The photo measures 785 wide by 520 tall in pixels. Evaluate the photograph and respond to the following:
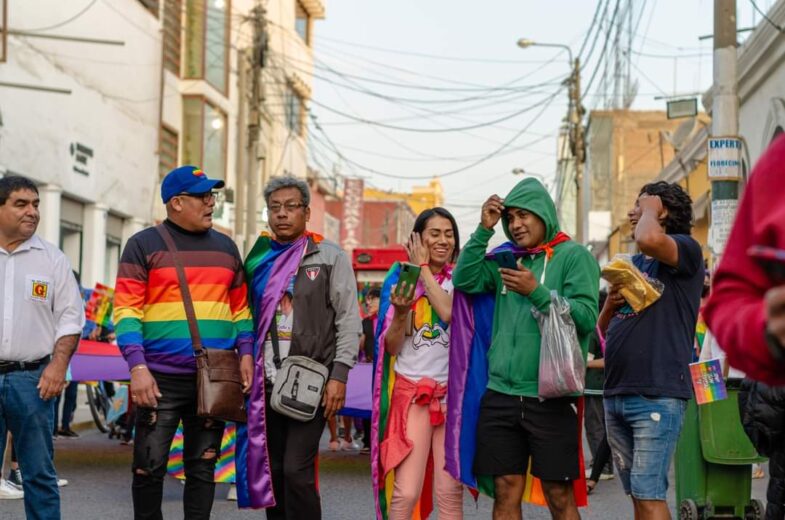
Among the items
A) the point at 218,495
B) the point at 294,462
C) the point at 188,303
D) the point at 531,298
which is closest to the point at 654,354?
the point at 531,298

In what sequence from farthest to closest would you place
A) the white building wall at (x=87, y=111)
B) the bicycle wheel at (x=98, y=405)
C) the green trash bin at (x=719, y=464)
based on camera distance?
1. the white building wall at (x=87, y=111)
2. the bicycle wheel at (x=98, y=405)
3. the green trash bin at (x=719, y=464)

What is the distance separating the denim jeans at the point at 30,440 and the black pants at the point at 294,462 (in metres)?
1.12

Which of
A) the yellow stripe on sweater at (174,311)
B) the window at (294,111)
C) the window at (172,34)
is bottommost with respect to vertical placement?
the yellow stripe on sweater at (174,311)

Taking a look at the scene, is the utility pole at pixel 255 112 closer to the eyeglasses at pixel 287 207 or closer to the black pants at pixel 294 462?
the eyeglasses at pixel 287 207

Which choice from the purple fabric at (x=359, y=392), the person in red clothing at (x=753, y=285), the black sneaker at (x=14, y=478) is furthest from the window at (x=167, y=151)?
the person in red clothing at (x=753, y=285)

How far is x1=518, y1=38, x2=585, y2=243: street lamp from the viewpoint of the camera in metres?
35.9

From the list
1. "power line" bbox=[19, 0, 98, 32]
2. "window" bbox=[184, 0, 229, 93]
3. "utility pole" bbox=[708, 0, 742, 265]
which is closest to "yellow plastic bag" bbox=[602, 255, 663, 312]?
"utility pole" bbox=[708, 0, 742, 265]

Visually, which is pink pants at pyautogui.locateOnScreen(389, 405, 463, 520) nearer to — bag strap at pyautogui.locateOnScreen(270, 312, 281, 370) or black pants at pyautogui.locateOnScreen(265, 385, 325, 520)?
black pants at pyautogui.locateOnScreen(265, 385, 325, 520)

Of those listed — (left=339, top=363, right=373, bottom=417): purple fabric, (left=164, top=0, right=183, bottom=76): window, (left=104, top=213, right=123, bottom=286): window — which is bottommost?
(left=339, top=363, right=373, bottom=417): purple fabric

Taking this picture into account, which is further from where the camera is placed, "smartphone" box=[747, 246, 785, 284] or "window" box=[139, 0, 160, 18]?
"window" box=[139, 0, 160, 18]

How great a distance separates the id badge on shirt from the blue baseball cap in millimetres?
751

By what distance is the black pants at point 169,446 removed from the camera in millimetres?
6020

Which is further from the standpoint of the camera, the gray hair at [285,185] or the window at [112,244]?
the window at [112,244]

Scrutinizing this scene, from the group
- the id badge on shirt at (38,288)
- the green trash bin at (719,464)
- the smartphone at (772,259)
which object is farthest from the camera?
the green trash bin at (719,464)
